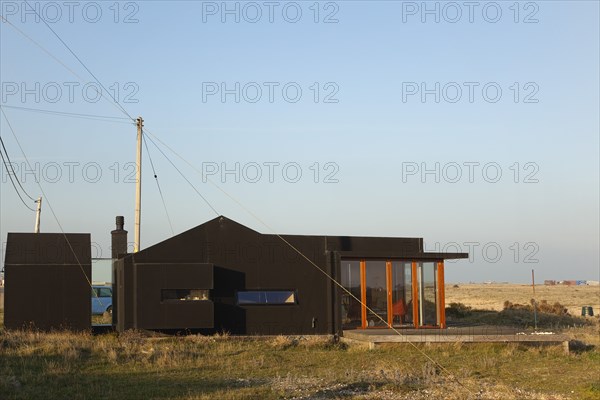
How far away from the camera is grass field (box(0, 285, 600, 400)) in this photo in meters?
15.3

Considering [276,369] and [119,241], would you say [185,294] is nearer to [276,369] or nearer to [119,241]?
[119,241]

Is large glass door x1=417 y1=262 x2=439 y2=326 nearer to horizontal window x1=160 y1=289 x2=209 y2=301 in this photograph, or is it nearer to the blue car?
horizontal window x1=160 y1=289 x2=209 y2=301

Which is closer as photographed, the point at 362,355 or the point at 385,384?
the point at 385,384

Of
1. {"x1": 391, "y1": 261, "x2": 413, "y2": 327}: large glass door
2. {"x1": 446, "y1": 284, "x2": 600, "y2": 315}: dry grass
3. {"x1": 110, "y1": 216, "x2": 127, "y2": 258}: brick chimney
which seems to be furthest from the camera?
{"x1": 446, "y1": 284, "x2": 600, "y2": 315}: dry grass

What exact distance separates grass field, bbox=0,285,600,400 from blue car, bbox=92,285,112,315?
12.0 metres

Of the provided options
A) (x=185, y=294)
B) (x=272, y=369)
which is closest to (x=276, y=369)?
(x=272, y=369)

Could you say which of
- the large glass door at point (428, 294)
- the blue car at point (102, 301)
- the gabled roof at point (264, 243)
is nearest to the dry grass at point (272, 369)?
the gabled roof at point (264, 243)

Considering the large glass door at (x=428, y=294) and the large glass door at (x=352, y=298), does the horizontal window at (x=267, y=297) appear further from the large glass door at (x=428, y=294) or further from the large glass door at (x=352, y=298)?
the large glass door at (x=428, y=294)

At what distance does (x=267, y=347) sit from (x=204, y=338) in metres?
2.01

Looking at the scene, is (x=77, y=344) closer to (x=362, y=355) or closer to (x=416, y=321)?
(x=362, y=355)

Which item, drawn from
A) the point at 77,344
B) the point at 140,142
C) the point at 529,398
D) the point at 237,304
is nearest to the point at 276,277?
the point at 237,304

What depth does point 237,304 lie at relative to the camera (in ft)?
83.1

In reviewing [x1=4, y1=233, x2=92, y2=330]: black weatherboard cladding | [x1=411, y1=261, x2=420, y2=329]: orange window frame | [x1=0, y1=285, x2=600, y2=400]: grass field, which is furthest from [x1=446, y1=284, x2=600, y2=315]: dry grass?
[x1=4, y1=233, x2=92, y2=330]: black weatherboard cladding

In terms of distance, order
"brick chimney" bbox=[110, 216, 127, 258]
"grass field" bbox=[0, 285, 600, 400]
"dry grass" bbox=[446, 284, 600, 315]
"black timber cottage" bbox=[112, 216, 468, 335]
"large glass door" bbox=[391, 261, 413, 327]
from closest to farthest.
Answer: "grass field" bbox=[0, 285, 600, 400] < "black timber cottage" bbox=[112, 216, 468, 335] < "large glass door" bbox=[391, 261, 413, 327] < "brick chimney" bbox=[110, 216, 127, 258] < "dry grass" bbox=[446, 284, 600, 315]
